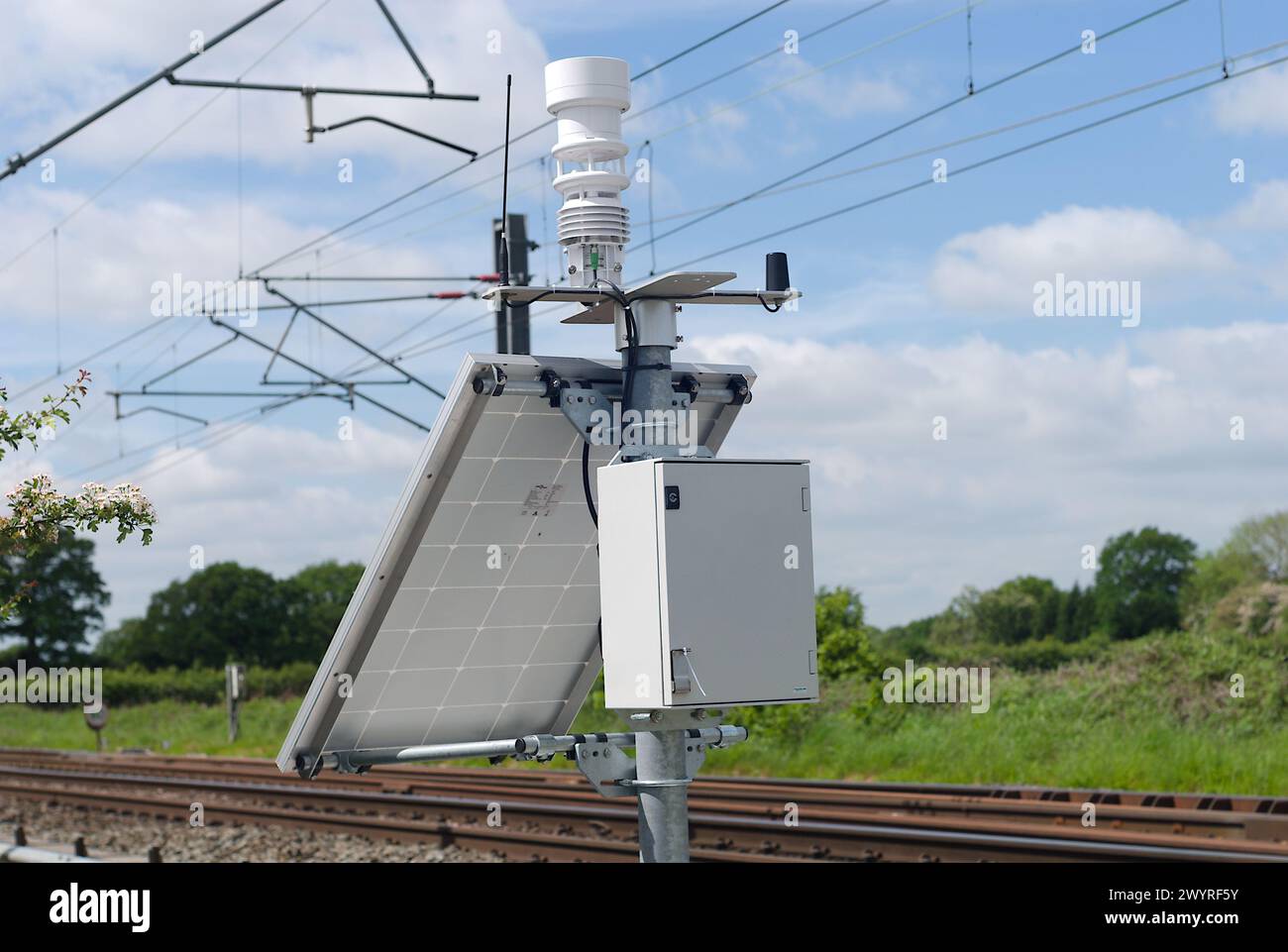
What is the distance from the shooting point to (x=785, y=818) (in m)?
13.8

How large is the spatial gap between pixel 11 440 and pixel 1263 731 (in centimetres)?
1669

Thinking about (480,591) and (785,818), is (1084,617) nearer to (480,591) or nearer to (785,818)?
(785,818)

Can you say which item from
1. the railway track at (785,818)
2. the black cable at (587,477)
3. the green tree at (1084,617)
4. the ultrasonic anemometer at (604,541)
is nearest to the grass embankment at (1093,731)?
the railway track at (785,818)

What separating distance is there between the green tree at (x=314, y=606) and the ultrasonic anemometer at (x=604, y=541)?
231 ft

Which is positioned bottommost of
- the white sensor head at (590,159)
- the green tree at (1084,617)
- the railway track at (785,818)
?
the railway track at (785,818)

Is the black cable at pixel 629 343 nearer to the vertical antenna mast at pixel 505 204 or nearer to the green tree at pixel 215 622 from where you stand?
the vertical antenna mast at pixel 505 204

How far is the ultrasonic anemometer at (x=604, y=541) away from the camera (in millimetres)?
5031

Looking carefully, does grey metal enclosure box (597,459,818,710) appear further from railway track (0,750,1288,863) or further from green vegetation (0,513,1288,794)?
green vegetation (0,513,1288,794)

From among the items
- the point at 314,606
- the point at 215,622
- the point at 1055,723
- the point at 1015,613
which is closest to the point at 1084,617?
the point at 1015,613

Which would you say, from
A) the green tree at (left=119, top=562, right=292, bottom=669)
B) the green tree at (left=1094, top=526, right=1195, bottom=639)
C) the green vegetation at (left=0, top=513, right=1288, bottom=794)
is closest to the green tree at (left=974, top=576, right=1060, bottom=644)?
the green tree at (left=1094, top=526, right=1195, bottom=639)

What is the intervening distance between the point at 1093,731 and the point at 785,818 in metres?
7.43
